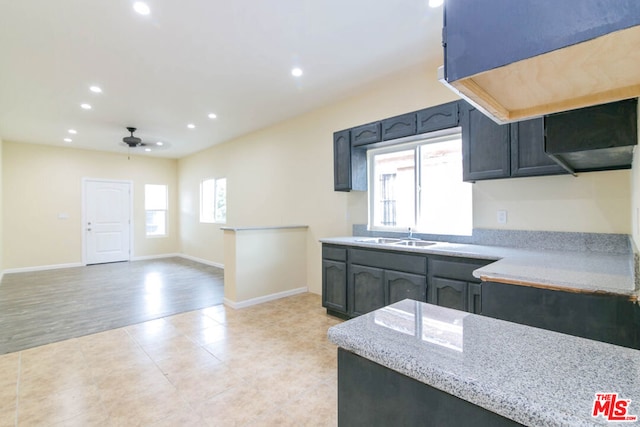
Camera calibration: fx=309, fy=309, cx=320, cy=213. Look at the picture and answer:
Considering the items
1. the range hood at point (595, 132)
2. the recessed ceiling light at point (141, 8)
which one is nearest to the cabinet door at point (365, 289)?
the range hood at point (595, 132)

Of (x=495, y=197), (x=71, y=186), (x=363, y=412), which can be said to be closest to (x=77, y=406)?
(x=363, y=412)

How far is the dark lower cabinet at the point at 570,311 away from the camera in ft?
4.68

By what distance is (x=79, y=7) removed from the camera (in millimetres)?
2359

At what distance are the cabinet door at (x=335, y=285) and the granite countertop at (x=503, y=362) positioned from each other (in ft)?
8.70

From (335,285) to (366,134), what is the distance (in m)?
1.81

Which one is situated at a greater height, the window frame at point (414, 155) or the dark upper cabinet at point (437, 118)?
the dark upper cabinet at point (437, 118)

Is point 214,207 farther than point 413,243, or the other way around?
point 214,207

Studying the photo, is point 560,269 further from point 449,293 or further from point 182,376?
point 182,376

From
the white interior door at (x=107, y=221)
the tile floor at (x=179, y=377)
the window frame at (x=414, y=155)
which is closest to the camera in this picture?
the tile floor at (x=179, y=377)

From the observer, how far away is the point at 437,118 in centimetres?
298

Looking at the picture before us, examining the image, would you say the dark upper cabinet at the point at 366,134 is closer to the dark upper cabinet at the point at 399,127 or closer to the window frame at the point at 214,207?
the dark upper cabinet at the point at 399,127

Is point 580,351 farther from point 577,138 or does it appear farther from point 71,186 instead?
point 71,186

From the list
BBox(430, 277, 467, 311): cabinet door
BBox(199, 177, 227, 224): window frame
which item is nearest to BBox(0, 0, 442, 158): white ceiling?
BBox(430, 277, 467, 311): cabinet door

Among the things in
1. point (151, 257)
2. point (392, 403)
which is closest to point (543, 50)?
point (392, 403)
